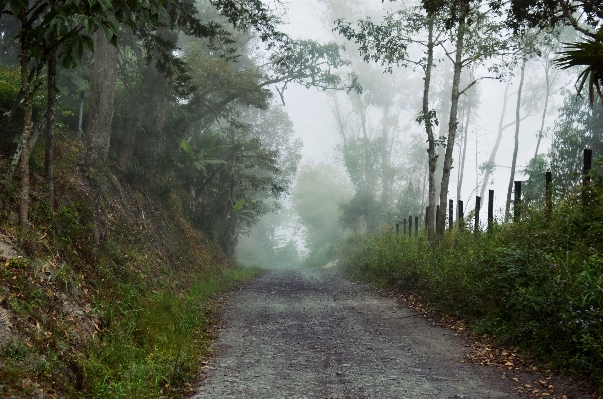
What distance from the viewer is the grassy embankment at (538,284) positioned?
621cm

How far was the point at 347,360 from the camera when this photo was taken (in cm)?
702

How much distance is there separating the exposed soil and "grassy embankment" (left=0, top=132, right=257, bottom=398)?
0.61 m

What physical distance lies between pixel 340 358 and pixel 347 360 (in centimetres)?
13

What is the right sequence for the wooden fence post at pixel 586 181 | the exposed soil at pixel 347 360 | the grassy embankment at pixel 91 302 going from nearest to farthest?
the grassy embankment at pixel 91 302, the exposed soil at pixel 347 360, the wooden fence post at pixel 586 181

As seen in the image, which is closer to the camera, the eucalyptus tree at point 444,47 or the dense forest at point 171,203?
the dense forest at point 171,203

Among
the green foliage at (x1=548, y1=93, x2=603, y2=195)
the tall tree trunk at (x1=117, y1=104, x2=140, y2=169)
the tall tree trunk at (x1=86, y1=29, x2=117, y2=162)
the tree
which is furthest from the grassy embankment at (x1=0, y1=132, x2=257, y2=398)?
the tree

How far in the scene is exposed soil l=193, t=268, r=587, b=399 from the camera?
18.7 feet

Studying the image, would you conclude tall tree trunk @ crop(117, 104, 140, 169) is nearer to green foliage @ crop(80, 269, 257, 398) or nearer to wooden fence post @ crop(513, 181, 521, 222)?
green foliage @ crop(80, 269, 257, 398)

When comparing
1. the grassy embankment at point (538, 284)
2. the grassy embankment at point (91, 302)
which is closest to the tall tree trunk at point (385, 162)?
the grassy embankment at point (538, 284)

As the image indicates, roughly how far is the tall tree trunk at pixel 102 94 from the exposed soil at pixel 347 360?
229 inches

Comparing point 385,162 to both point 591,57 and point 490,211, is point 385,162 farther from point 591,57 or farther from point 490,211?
point 591,57

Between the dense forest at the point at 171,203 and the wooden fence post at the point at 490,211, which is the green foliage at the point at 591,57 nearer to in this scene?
the dense forest at the point at 171,203

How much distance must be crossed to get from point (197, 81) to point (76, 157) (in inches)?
543

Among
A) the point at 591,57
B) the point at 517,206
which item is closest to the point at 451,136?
the point at 517,206
